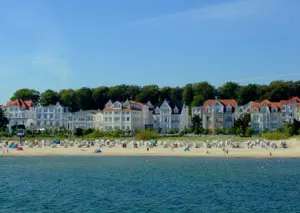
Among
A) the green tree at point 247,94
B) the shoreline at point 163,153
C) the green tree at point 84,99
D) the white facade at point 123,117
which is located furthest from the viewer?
the green tree at point 84,99

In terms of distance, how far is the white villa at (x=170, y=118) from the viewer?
99.2m

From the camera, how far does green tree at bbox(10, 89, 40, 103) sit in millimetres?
122312

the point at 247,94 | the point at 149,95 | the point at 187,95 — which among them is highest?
the point at 149,95

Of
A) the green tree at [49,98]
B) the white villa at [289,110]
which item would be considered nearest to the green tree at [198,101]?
the white villa at [289,110]

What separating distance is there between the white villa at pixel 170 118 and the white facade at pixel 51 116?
2207 centimetres

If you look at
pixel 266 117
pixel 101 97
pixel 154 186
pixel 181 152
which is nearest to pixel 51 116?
pixel 101 97

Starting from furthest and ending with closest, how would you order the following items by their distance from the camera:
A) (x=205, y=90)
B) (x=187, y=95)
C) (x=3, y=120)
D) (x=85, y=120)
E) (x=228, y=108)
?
(x=187, y=95), (x=205, y=90), (x=3, y=120), (x=85, y=120), (x=228, y=108)

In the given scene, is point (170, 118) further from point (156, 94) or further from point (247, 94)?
point (247, 94)

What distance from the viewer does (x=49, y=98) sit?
383 feet

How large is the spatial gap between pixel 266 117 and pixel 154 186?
64280 millimetres

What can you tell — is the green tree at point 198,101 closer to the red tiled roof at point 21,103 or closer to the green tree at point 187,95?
the green tree at point 187,95

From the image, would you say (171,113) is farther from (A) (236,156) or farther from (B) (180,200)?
(B) (180,200)

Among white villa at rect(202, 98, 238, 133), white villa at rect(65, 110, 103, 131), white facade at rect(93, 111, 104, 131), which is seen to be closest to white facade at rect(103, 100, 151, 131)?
white facade at rect(93, 111, 104, 131)

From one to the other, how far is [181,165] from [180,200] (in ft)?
57.6
